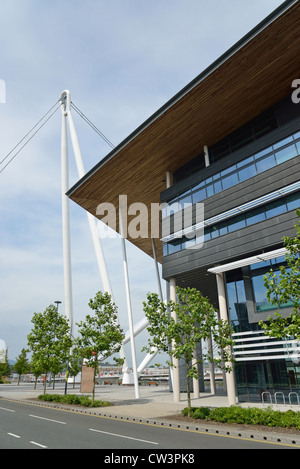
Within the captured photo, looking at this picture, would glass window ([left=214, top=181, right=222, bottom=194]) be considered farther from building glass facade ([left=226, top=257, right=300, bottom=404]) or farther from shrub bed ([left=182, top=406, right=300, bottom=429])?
shrub bed ([left=182, top=406, right=300, bottom=429])

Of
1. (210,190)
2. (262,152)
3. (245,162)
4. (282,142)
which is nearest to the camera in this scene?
(282,142)

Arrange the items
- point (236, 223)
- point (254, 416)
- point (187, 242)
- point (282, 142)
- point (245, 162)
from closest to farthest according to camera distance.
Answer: point (254, 416) → point (282, 142) → point (236, 223) → point (245, 162) → point (187, 242)

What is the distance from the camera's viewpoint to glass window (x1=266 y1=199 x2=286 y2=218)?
2116cm

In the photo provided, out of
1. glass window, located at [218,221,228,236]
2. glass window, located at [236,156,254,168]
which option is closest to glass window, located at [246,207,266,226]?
glass window, located at [218,221,228,236]

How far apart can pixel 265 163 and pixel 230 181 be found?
2.77m

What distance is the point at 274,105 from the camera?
2361cm

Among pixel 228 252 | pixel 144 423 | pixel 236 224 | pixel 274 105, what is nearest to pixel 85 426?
pixel 144 423

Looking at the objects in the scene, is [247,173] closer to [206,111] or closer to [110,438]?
[206,111]

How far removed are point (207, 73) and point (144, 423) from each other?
19.0 metres

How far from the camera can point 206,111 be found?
23766 millimetres

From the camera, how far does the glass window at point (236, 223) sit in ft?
76.2

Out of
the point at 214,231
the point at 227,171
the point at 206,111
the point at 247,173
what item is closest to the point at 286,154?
the point at 247,173

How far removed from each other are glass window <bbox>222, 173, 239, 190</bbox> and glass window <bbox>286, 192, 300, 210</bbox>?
416 cm

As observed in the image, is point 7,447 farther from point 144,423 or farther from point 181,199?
point 181,199
